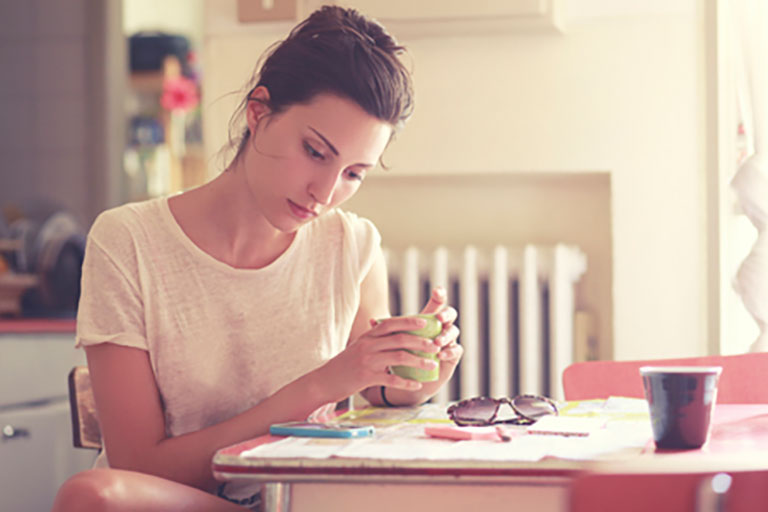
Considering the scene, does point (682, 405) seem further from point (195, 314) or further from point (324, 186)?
point (195, 314)

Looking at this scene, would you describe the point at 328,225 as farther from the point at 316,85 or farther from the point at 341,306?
the point at 316,85

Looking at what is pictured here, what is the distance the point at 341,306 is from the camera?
1459mm

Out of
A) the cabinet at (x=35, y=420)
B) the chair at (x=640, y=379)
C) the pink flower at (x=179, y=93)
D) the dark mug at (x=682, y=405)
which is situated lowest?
the cabinet at (x=35, y=420)

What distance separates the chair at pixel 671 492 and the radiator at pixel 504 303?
1792 mm

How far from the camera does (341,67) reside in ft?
4.06

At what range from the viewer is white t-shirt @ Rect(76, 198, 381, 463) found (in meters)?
1.27

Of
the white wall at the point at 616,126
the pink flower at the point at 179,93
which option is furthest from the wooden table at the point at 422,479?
the pink flower at the point at 179,93

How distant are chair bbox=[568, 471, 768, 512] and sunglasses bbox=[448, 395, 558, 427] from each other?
1.77ft

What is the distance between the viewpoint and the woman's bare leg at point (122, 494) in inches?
36.1

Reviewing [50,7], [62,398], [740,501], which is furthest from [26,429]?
[740,501]

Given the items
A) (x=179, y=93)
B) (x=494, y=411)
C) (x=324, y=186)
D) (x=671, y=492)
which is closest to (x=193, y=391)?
A: (x=324, y=186)

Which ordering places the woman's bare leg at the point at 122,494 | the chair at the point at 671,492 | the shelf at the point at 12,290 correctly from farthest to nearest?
the shelf at the point at 12,290, the woman's bare leg at the point at 122,494, the chair at the point at 671,492

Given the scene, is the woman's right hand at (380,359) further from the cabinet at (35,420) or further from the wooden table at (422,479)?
the cabinet at (35,420)

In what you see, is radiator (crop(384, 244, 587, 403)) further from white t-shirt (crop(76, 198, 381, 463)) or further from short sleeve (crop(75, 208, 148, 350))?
short sleeve (crop(75, 208, 148, 350))
